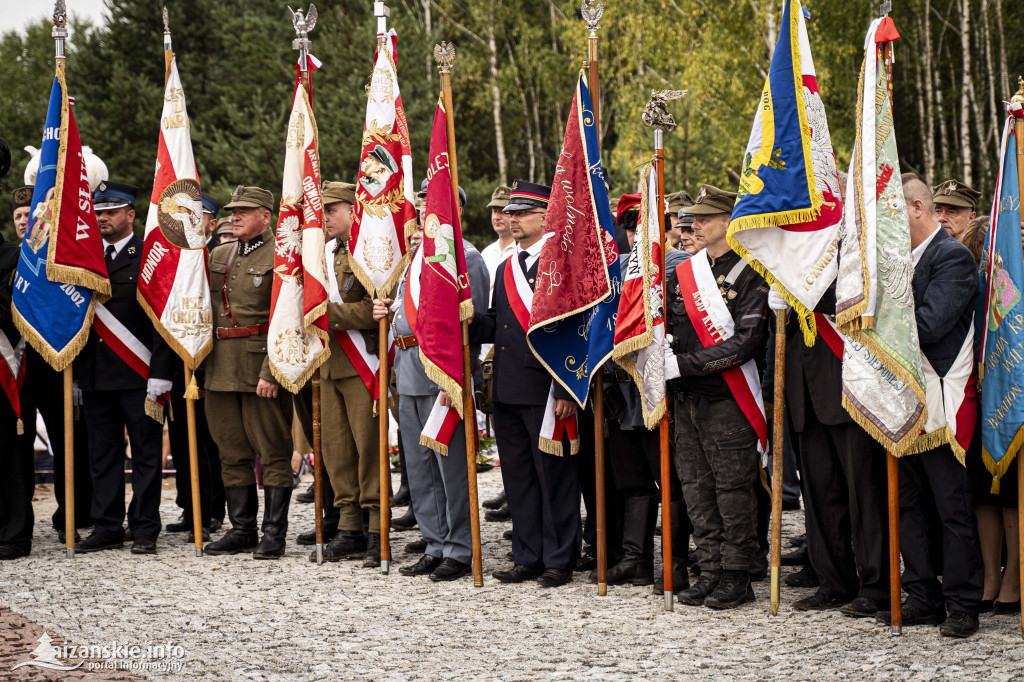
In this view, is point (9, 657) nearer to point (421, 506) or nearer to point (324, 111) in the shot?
point (421, 506)

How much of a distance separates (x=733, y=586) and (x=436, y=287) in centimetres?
236

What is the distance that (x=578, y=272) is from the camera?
19.7 ft

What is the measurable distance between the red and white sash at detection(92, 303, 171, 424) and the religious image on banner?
16.9ft

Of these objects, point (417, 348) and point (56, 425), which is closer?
point (417, 348)

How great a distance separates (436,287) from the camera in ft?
20.6

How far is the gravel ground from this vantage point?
465cm

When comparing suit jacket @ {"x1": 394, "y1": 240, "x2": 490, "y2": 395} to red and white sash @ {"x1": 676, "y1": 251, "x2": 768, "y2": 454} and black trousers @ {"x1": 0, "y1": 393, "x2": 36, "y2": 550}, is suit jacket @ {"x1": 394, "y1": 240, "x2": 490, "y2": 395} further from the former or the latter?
black trousers @ {"x1": 0, "y1": 393, "x2": 36, "y2": 550}

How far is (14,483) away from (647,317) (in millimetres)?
4653

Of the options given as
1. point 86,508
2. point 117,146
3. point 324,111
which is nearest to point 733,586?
point 86,508

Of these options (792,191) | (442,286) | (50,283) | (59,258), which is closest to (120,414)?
(50,283)

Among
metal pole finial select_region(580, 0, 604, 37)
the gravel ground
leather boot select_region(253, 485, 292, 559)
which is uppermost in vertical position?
metal pole finial select_region(580, 0, 604, 37)

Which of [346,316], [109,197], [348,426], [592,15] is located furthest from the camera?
[109,197]

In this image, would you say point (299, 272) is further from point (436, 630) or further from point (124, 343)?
point (436, 630)

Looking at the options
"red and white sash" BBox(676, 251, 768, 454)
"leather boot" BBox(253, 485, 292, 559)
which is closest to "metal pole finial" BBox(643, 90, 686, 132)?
"red and white sash" BBox(676, 251, 768, 454)
